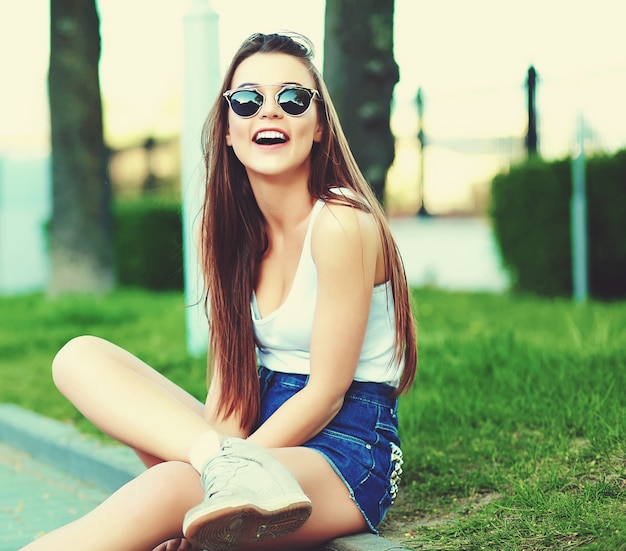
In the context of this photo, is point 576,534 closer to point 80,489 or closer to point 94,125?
point 80,489

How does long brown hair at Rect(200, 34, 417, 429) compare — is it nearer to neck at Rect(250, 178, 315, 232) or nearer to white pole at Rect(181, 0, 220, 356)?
neck at Rect(250, 178, 315, 232)

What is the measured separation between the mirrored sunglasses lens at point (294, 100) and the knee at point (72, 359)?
0.92 meters

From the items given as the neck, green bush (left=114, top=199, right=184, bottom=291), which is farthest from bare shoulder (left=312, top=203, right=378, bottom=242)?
green bush (left=114, top=199, right=184, bottom=291)

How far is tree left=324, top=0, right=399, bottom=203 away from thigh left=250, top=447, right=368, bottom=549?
3176 millimetres

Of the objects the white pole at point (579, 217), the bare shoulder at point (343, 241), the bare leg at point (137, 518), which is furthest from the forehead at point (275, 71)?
the white pole at point (579, 217)

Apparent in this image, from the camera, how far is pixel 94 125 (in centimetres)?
1096

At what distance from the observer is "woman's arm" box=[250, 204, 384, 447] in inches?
115

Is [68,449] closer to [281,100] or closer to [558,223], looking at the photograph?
[281,100]

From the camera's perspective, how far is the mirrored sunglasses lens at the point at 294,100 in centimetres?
311

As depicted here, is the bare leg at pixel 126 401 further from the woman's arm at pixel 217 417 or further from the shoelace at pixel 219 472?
the shoelace at pixel 219 472

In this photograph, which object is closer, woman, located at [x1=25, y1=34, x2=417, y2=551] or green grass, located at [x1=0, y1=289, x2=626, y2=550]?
woman, located at [x1=25, y1=34, x2=417, y2=551]

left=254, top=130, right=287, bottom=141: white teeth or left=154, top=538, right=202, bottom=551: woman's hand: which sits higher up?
left=254, top=130, right=287, bottom=141: white teeth

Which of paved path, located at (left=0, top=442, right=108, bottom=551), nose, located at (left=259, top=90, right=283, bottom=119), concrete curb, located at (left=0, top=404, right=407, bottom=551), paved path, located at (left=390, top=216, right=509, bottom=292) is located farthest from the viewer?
paved path, located at (left=390, top=216, right=509, bottom=292)

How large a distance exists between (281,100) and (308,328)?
2.27 feet
